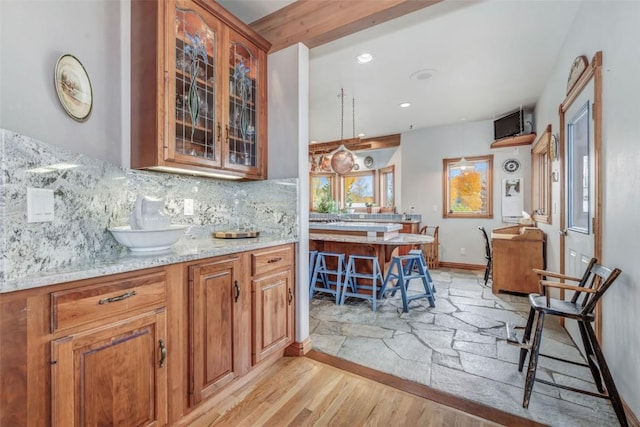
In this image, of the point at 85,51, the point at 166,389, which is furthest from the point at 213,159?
the point at 166,389

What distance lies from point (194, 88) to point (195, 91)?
0.06 ft

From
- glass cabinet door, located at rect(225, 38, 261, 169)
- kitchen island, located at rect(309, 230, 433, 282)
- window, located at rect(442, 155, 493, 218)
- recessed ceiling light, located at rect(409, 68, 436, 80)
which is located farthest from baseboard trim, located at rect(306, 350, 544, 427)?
window, located at rect(442, 155, 493, 218)

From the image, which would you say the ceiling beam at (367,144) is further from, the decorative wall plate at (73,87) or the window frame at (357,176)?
the decorative wall plate at (73,87)

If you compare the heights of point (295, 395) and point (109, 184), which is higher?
point (109, 184)

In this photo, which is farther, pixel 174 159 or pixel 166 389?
pixel 174 159

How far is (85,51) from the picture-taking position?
64.7 inches

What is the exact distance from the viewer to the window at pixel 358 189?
25.2 ft

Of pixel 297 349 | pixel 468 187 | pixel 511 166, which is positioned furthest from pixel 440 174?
pixel 297 349

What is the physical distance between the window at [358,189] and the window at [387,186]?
0.23 meters

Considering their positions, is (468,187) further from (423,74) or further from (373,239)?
(373,239)

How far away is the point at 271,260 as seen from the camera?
209 centimetres

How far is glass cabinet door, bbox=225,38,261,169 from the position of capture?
7.12 feet

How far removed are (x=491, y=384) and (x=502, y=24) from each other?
2926 millimetres

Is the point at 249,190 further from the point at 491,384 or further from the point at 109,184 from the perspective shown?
the point at 491,384
